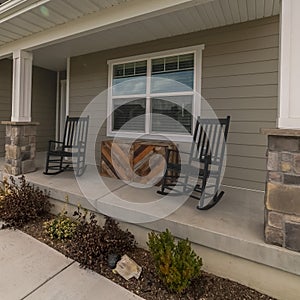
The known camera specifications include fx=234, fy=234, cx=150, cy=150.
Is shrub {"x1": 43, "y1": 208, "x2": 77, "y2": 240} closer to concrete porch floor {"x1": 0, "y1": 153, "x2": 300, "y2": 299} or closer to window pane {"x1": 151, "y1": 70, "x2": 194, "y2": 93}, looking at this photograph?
concrete porch floor {"x1": 0, "y1": 153, "x2": 300, "y2": 299}

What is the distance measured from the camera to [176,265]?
1803mm

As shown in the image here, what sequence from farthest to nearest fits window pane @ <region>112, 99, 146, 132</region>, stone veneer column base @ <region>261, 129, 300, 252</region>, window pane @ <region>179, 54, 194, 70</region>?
window pane @ <region>112, 99, 146, 132</region>
window pane @ <region>179, 54, 194, 70</region>
stone veneer column base @ <region>261, 129, 300, 252</region>

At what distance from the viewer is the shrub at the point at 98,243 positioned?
87.4 inches

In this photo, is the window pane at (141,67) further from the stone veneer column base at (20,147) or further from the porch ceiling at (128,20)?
the stone veneer column base at (20,147)

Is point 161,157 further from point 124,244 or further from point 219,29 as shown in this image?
point 219,29

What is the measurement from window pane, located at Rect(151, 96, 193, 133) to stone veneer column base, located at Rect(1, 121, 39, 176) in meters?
2.17

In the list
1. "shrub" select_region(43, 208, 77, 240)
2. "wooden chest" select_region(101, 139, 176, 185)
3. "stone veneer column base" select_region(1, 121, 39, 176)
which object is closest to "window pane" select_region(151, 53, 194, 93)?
"wooden chest" select_region(101, 139, 176, 185)

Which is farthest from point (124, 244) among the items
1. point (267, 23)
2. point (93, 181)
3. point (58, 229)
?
point (267, 23)

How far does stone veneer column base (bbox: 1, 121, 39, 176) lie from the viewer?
3904 millimetres

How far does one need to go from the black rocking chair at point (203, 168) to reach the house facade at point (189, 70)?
37cm

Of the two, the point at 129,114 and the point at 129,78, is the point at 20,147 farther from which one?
the point at 129,78

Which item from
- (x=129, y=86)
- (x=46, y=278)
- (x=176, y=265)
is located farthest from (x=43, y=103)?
(x=176, y=265)

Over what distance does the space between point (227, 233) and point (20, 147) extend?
3501 mm

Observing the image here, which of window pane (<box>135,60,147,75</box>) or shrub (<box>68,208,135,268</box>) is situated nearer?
shrub (<box>68,208,135,268</box>)
